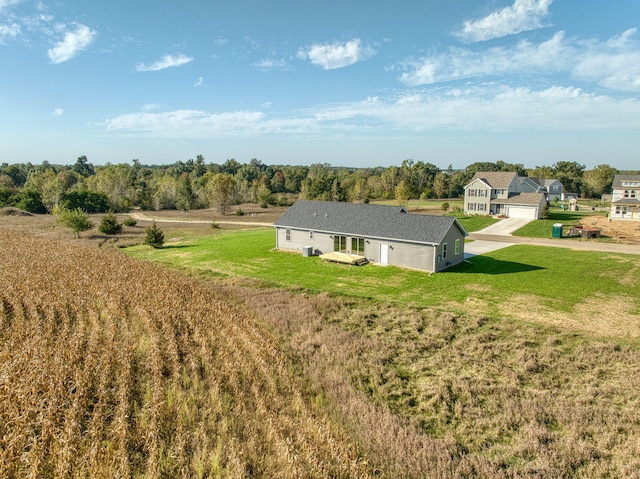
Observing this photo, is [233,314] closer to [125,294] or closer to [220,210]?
[125,294]

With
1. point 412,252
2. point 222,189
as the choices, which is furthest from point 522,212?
point 222,189

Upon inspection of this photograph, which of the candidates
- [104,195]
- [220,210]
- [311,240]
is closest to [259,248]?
[311,240]

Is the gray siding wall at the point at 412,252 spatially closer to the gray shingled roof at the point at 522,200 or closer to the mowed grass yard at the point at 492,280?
the mowed grass yard at the point at 492,280

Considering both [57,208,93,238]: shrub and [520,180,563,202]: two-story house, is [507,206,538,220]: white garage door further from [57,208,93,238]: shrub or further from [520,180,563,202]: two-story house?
[57,208,93,238]: shrub

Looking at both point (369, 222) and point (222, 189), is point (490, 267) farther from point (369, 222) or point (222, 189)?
point (222, 189)

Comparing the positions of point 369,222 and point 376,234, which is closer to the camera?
point 376,234

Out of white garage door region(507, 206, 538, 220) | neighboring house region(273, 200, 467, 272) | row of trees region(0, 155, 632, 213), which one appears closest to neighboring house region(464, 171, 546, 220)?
white garage door region(507, 206, 538, 220)
